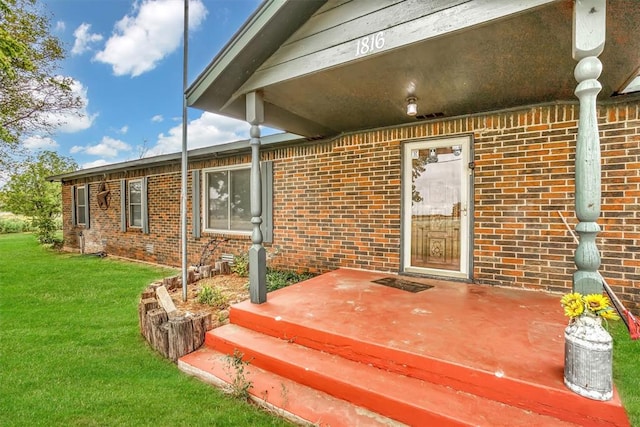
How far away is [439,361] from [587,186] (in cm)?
132

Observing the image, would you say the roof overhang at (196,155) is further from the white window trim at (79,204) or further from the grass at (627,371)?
the grass at (627,371)

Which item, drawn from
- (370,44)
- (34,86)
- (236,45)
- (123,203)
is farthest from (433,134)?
(34,86)

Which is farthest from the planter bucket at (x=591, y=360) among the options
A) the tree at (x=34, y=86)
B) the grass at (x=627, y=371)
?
the tree at (x=34, y=86)

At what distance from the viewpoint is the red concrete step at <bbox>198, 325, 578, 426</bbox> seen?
162 cm

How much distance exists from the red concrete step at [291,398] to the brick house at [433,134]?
6.85 feet

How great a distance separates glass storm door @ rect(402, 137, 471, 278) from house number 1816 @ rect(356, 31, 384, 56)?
2227 millimetres

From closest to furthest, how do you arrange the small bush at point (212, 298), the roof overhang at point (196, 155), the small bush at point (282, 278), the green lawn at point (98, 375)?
1. the green lawn at point (98, 375)
2. the small bush at point (212, 298)
3. the small bush at point (282, 278)
4. the roof overhang at point (196, 155)

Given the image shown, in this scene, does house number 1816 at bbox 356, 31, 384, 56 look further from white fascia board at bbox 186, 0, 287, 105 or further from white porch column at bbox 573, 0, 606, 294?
white porch column at bbox 573, 0, 606, 294

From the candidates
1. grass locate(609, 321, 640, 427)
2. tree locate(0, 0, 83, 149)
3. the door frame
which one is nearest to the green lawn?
grass locate(609, 321, 640, 427)

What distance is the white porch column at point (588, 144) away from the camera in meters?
1.62

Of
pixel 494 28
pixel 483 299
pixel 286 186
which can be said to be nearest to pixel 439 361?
pixel 483 299

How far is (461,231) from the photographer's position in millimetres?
4012

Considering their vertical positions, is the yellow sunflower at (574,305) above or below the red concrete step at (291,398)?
above

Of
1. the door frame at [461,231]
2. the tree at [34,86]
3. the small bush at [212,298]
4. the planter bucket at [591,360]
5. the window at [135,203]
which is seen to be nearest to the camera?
the planter bucket at [591,360]
